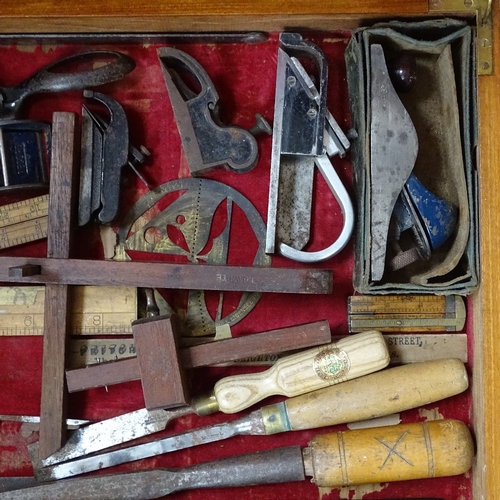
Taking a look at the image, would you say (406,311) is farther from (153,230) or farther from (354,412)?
(153,230)

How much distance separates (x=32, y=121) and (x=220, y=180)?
0.50 meters

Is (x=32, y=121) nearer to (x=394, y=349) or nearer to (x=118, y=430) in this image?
(x=118, y=430)

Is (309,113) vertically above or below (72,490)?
above

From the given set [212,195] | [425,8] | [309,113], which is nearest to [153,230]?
[212,195]

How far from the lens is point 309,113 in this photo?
59.4 inches

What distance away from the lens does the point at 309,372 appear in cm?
147

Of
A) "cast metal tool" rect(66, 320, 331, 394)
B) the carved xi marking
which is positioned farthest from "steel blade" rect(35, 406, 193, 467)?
the carved xi marking

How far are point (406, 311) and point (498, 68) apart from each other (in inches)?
24.8

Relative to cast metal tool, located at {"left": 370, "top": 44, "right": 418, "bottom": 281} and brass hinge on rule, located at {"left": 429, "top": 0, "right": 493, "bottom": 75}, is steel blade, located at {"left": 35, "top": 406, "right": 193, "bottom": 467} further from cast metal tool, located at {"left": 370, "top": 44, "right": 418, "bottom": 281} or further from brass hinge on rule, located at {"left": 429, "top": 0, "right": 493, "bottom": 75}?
brass hinge on rule, located at {"left": 429, "top": 0, "right": 493, "bottom": 75}

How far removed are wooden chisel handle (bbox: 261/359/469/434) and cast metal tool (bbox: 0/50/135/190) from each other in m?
0.86

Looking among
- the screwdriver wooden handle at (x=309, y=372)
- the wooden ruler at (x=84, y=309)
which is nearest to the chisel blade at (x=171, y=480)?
the screwdriver wooden handle at (x=309, y=372)

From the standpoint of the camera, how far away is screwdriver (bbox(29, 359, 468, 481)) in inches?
57.9

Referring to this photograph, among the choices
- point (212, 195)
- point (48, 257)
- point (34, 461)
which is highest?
point (212, 195)

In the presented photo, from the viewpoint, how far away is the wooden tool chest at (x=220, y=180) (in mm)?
1503
